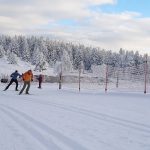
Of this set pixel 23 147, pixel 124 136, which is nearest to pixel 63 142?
pixel 23 147

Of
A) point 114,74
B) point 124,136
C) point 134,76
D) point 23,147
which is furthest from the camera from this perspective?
point 114,74

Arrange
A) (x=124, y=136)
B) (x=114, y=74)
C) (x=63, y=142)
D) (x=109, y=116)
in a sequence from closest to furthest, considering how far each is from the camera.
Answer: (x=63, y=142), (x=124, y=136), (x=109, y=116), (x=114, y=74)

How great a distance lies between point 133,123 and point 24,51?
156200 mm

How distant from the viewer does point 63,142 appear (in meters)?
7.25

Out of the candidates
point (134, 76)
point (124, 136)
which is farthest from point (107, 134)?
point (134, 76)

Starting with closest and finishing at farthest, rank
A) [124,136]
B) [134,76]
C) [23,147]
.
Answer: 1. [23,147]
2. [124,136]
3. [134,76]

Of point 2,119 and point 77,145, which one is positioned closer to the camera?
point 77,145

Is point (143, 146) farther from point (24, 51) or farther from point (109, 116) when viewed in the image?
point (24, 51)

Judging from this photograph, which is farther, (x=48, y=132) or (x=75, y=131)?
(x=75, y=131)

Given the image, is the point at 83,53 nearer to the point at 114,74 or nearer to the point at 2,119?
the point at 114,74

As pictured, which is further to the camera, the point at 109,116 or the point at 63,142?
the point at 109,116

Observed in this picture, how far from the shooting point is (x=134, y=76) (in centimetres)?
3572

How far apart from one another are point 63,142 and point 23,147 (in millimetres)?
824

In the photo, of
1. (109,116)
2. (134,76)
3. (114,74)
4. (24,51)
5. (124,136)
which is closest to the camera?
(124,136)
